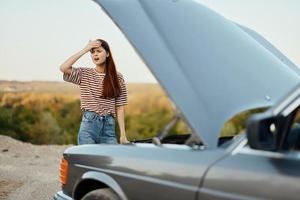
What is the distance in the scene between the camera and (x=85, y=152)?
3980 millimetres

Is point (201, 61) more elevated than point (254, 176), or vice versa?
point (201, 61)

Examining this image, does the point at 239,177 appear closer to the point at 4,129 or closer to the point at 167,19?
the point at 167,19

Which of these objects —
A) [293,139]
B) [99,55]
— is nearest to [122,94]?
[99,55]

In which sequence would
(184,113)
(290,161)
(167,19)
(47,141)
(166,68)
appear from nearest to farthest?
(290,161) < (184,113) < (166,68) < (167,19) < (47,141)

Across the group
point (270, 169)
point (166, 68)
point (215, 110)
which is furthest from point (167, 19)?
point (270, 169)

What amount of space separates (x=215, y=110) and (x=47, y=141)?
43.0 ft

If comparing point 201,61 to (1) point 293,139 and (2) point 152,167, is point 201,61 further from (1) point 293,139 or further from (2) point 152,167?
(1) point 293,139

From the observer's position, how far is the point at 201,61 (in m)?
3.48

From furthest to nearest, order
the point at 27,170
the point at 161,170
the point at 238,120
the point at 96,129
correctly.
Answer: the point at 27,170
the point at 96,129
the point at 238,120
the point at 161,170

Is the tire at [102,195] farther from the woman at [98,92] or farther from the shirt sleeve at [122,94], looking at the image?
the shirt sleeve at [122,94]

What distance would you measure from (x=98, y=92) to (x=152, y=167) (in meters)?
2.23

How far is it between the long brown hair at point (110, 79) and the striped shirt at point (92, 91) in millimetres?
50

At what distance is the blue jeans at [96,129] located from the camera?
532 cm

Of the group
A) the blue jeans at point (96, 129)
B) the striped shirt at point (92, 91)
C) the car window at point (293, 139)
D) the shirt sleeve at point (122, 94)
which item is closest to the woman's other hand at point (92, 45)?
the striped shirt at point (92, 91)
